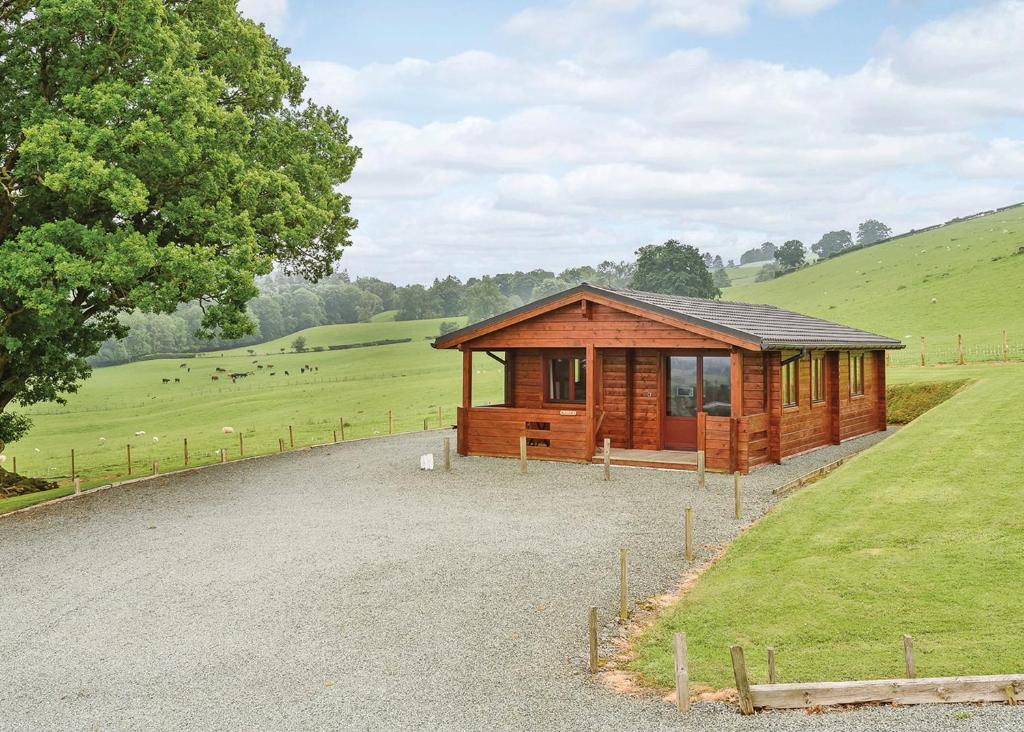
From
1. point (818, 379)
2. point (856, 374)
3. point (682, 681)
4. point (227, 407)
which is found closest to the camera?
point (682, 681)

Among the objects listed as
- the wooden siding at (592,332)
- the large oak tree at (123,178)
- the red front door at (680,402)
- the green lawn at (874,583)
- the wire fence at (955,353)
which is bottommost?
the green lawn at (874,583)

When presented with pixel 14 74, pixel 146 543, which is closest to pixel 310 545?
pixel 146 543

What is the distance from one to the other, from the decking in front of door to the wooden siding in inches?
121

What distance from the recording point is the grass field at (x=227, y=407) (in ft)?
119

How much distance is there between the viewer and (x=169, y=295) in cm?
1836

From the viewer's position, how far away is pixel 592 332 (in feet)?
73.6

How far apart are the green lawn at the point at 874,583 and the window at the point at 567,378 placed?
906 centimetres

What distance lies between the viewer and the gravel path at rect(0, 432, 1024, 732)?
794 cm

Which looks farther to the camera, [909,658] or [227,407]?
[227,407]

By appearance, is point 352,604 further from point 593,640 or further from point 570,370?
point 570,370

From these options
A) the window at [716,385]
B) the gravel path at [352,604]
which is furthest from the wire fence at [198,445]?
the window at [716,385]

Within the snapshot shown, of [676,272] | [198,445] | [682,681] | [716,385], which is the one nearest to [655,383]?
[716,385]

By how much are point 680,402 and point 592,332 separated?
341cm

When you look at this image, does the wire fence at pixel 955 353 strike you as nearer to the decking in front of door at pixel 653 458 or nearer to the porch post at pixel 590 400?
the decking in front of door at pixel 653 458
